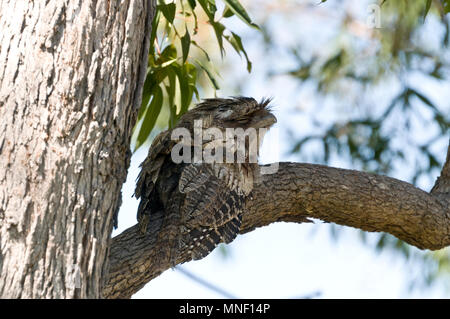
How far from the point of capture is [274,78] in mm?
5332

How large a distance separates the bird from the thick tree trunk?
66 centimetres

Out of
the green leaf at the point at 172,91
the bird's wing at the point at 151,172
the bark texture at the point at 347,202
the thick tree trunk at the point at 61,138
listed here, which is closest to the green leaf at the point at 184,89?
the green leaf at the point at 172,91

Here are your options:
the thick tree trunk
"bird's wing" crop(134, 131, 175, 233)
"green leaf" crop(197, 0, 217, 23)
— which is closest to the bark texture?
"bird's wing" crop(134, 131, 175, 233)

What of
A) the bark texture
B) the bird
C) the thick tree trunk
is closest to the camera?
the thick tree trunk

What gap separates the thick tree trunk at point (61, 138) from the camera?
5.32ft

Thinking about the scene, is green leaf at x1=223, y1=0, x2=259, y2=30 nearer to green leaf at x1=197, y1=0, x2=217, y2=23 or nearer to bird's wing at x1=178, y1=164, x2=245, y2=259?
green leaf at x1=197, y1=0, x2=217, y2=23

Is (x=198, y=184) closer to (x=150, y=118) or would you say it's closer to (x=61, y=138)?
(x=150, y=118)

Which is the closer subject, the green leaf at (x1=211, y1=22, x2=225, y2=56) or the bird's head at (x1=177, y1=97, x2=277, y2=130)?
the green leaf at (x1=211, y1=22, x2=225, y2=56)

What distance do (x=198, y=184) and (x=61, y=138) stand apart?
94 centimetres

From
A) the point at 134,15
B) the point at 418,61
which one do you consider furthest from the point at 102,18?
the point at 418,61

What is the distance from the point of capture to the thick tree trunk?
1.62 m

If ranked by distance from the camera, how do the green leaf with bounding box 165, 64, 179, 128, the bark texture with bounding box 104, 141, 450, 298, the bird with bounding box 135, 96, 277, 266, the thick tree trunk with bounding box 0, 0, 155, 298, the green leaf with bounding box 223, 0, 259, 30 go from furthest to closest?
the green leaf with bounding box 165, 64, 179, 128 < the bark texture with bounding box 104, 141, 450, 298 < the bird with bounding box 135, 96, 277, 266 < the green leaf with bounding box 223, 0, 259, 30 < the thick tree trunk with bounding box 0, 0, 155, 298

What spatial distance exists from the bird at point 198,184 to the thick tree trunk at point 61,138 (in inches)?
26.1
